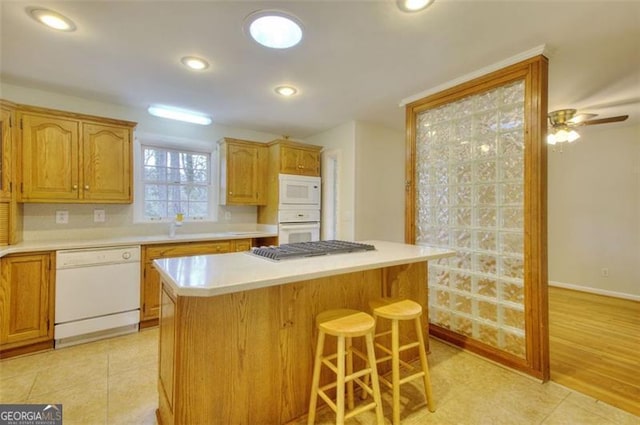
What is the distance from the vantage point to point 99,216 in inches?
127

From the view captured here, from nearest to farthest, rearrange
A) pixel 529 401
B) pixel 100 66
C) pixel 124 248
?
pixel 529 401
pixel 100 66
pixel 124 248

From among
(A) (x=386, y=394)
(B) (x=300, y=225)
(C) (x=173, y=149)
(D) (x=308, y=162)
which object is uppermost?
(C) (x=173, y=149)

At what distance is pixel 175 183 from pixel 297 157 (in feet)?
5.44

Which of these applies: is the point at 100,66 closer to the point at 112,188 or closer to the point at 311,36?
the point at 112,188

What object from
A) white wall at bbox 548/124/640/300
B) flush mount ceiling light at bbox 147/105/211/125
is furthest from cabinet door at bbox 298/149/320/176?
white wall at bbox 548/124/640/300

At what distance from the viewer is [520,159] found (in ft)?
7.34

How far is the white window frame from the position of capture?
3.48 metres

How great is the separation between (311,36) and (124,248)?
8.52ft

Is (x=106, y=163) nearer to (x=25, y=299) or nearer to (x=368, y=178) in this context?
(x=25, y=299)

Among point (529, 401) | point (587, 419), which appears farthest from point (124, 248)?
point (587, 419)

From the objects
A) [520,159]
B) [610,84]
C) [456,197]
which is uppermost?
[610,84]

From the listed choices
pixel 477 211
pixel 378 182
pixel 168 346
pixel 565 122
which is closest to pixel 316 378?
pixel 168 346

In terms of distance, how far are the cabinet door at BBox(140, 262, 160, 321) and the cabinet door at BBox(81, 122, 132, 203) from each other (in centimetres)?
82

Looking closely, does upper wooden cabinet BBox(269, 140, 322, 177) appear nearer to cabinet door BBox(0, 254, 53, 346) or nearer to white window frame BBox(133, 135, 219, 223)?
white window frame BBox(133, 135, 219, 223)
